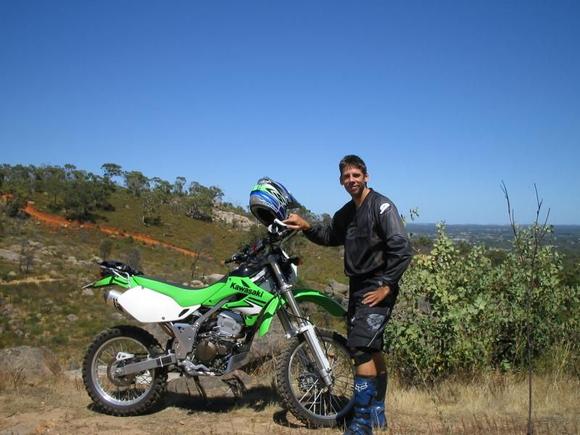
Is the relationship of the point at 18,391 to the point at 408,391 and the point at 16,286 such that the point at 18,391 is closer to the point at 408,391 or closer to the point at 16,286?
the point at 408,391

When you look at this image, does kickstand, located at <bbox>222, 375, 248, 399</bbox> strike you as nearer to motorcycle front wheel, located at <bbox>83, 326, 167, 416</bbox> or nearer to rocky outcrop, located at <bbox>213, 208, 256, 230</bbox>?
motorcycle front wheel, located at <bbox>83, 326, 167, 416</bbox>

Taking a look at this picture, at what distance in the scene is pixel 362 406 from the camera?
416 centimetres

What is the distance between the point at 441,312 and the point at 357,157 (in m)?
2.82

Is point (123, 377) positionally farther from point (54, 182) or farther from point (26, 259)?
point (54, 182)

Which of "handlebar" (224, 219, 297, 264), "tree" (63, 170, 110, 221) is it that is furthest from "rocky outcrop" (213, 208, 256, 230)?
"handlebar" (224, 219, 297, 264)

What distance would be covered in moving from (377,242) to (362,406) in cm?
130

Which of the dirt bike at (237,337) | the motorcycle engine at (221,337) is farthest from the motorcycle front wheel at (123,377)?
the motorcycle engine at (221,337)

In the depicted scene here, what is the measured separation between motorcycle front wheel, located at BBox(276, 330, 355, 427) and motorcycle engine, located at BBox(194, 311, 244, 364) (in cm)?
46

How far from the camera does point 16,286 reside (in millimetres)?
34344

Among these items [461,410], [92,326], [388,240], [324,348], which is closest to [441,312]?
[461,410]

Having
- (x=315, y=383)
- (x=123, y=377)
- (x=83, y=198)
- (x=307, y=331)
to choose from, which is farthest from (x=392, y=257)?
(x=83, y=198)

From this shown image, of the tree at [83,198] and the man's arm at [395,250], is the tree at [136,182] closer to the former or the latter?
the tree at [83,198]

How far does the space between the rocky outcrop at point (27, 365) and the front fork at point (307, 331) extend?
3.38m

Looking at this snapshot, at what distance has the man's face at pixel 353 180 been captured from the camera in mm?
4453
